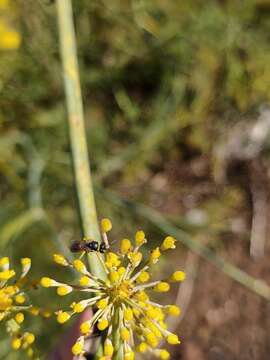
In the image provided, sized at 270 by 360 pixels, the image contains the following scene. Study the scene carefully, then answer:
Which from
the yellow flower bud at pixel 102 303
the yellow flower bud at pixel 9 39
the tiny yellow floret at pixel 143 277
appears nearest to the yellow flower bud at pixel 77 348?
the yellow flower bud at pixel 102 303

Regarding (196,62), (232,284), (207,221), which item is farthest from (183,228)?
(196,62)

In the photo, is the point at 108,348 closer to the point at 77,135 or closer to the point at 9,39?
the point at 77,135

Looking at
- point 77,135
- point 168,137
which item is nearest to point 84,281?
point 77,135

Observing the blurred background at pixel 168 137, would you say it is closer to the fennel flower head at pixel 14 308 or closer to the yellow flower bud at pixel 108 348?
the fennel flower head at pixel 14 308

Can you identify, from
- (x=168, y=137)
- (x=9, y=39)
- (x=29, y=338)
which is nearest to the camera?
(x=29, y=338)

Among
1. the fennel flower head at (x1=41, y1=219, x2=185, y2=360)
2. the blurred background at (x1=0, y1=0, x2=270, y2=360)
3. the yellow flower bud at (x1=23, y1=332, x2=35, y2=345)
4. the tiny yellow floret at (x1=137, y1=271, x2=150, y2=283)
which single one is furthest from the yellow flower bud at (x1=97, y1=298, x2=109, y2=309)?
the blurred background at (x1=0, y1=0, x2=270, y2=360)

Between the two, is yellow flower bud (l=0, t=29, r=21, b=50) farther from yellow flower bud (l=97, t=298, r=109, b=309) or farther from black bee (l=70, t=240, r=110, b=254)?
yellow flower bud (l=97, t=298, r=109, b=309)
